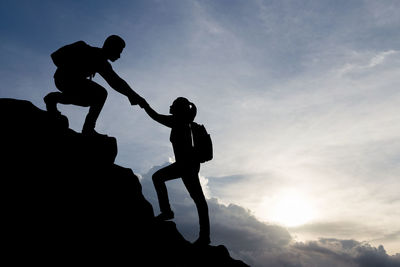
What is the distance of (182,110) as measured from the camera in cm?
912

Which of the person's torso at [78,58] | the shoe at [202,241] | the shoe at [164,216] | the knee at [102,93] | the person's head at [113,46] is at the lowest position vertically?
the shoe at [202,241]

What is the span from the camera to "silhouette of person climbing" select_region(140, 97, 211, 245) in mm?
8867

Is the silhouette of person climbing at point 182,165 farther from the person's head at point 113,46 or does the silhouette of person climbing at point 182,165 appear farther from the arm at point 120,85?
the person's head at point 113,46

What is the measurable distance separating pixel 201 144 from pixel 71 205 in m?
3.75

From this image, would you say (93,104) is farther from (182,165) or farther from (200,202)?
(200,202)

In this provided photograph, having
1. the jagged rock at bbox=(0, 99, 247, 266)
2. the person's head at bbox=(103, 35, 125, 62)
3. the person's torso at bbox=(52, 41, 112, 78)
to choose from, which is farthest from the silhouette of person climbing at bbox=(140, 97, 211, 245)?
the person's torso at bbox=(52, 41, 112, 78)

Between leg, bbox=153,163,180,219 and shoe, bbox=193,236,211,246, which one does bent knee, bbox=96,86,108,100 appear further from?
shoe, bbox=193,236,211,246

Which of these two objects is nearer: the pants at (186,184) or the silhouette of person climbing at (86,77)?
the silhouette of person climbing at (86,77)

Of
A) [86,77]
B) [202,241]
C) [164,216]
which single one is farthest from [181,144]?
[86,77]

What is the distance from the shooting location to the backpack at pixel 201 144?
29.4 ft

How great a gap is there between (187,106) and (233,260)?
196 inches

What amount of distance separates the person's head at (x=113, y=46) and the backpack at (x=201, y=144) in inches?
116

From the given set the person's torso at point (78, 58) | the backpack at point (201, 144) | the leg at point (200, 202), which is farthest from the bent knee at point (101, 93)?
the leg at point (200, 202)

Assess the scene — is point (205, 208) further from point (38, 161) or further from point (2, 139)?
point (2, 139)
